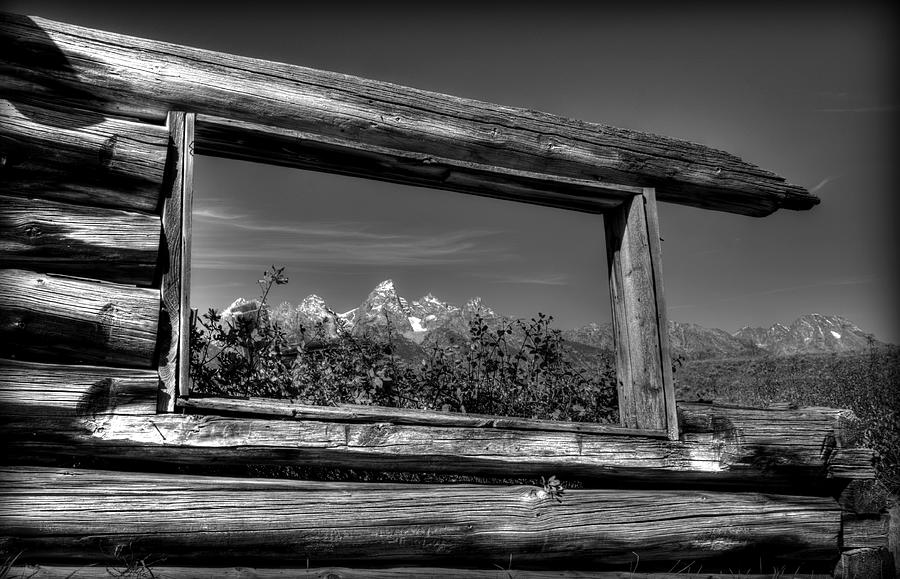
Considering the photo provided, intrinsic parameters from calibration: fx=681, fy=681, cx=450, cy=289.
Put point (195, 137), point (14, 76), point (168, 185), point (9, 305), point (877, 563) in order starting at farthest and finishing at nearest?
point (877, 563) < point (195, 137) < point (168, 185) < point (14, 76) < point (9, 305)

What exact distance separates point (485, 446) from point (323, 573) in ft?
2.85

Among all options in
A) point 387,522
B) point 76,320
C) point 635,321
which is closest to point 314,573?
point 387,522

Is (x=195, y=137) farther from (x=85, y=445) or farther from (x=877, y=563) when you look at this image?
(x=877, y=563)

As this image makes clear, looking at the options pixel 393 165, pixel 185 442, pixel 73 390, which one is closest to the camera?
pixel 73 390

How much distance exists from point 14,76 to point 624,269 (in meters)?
2.97

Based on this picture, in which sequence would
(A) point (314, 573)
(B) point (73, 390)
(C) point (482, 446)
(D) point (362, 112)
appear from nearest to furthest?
(B) point (73, 390)
(A) point (314, 573)
(C) point (482, 446)
(D) point (362, 112)

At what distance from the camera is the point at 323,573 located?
2.80 metres

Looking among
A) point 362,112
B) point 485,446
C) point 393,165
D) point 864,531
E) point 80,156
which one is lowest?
point 864,531

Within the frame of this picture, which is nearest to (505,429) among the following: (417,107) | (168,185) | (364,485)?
(364,485)

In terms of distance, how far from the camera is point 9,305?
8.23 ft

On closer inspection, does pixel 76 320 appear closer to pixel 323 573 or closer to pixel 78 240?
pixel 78 240

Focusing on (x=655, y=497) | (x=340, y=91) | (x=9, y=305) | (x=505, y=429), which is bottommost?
(x=655, y=497)

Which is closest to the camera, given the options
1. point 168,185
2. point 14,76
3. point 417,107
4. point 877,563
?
point 14,76

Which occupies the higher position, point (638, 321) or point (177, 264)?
point (177, 264)
